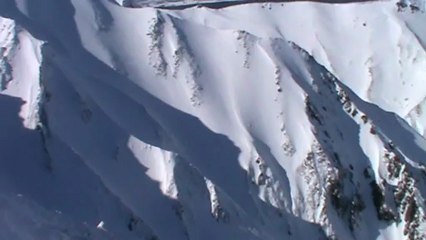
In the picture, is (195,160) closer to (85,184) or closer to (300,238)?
(300,238)

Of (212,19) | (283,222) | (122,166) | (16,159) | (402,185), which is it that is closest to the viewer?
(16,159)

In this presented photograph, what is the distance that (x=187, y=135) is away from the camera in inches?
2437

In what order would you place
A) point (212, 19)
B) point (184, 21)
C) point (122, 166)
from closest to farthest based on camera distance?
1. point (122, 166)
2. point (184, 21)
3. point (212, 19)

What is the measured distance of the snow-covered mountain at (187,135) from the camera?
52.3 metres

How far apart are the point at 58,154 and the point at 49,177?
6.26 feet

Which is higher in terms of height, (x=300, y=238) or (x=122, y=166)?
(x=122, y=166)

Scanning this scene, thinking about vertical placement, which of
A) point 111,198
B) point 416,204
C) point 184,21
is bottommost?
point 416,204

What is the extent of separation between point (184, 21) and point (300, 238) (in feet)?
57.2

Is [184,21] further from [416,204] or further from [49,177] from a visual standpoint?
[49,177]

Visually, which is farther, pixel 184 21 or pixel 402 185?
pixel 184 21

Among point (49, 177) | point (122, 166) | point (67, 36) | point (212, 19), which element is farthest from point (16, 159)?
point (212, 19)

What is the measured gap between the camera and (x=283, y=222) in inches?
2349

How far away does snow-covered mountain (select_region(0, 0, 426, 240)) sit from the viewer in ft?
172

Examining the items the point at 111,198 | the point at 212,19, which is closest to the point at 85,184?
the point at 111,198
